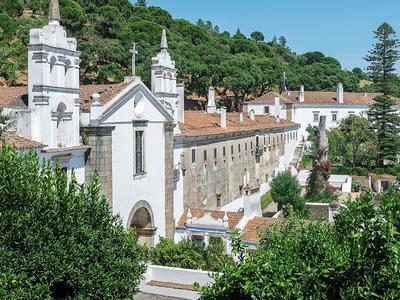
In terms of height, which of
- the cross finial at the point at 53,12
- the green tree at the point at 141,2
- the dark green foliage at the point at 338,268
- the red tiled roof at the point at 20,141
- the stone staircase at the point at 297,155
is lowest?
the stone staircase at the point at 297,155

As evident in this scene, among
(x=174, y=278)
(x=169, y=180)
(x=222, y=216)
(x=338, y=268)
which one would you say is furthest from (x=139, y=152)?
(x=338, y=268)

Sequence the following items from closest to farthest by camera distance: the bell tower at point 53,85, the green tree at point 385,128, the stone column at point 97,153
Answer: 1. the bell tower at point 53,85
2. the stone column at point 97,153
3. the green tree at point 385,128

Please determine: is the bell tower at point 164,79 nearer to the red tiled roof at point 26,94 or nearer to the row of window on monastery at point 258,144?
the red tiled roof at point 26,94

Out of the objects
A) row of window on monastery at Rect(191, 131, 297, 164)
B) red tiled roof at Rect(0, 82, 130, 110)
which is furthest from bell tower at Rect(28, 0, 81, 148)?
row of window on monastery at Rect(191, 131, 297, 164)

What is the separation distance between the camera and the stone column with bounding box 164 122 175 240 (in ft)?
90.6

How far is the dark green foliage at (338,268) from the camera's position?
29.2 ft

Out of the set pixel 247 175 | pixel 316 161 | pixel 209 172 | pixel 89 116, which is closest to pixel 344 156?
pixel 316 161

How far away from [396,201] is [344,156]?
52314 millimetres

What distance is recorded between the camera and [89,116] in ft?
72.7

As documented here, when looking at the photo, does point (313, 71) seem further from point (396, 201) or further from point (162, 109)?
point (396, 201)

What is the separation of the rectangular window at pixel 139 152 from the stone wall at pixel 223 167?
6075mm

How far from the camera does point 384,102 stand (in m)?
59.2

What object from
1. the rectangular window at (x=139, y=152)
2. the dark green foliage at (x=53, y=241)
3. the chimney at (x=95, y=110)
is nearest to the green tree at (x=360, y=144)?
the rectangular window at (x=139, y=152)

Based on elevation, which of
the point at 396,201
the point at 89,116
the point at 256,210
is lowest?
the point at 256,210
